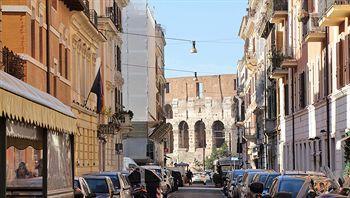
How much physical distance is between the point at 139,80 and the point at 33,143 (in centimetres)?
7907

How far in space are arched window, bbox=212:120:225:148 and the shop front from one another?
15094 centimetres

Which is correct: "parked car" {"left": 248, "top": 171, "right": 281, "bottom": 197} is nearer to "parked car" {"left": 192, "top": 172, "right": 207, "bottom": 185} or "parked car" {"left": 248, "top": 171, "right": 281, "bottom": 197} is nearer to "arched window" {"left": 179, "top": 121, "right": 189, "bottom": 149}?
"parked car" {"left": 192, "top": 172, "right": 207, "bottom": 185}

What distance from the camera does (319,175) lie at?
66.4 ft

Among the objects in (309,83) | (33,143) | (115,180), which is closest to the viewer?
(33,143)

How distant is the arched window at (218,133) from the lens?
6521 inches

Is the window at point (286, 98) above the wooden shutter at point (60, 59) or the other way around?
the other way around

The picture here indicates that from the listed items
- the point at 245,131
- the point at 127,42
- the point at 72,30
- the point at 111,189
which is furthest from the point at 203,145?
the point at 111,189

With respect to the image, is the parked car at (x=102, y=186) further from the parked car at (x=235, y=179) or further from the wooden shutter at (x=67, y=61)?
the wooden shutter at (x=67, y=61)

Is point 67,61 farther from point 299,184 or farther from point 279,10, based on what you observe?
point 299,184

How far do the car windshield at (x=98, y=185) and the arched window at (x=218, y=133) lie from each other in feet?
463

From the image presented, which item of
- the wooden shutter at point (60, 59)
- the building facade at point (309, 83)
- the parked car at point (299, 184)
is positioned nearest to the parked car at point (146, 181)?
the building facade at point (309, 83)

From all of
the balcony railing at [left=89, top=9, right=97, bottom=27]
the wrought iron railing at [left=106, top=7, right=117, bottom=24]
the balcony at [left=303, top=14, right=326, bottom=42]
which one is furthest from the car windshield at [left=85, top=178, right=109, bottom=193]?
the wrought iron railing at [left=106, top=7, right=117, bottom=24]

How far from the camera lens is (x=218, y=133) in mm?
167500

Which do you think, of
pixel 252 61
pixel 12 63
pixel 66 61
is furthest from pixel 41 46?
pixel 252 61
